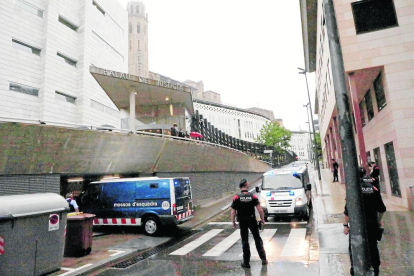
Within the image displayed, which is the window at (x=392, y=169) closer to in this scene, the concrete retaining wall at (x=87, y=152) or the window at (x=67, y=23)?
the concrete retaining wall at (x=87, y=152)

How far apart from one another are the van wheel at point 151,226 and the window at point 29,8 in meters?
28.3

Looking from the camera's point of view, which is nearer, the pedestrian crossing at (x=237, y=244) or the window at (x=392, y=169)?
the pedestrian crossing at (x=237, y=244)

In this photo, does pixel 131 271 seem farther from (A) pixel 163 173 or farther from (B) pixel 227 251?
(A) pixel 163 173

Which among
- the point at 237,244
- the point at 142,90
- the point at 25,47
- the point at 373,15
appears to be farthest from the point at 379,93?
the point at 25,47

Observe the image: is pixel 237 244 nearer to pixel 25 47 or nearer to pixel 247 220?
pixel 247 220

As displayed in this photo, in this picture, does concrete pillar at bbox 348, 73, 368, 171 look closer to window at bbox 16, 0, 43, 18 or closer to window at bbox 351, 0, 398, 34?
window at bbox 351, 0, 398, 34

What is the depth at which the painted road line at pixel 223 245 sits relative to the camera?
25.2ft

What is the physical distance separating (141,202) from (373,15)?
47.4 feet

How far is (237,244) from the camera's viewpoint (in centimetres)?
858

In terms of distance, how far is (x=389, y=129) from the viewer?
42.9 ft

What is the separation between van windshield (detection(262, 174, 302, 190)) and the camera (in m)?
11.8

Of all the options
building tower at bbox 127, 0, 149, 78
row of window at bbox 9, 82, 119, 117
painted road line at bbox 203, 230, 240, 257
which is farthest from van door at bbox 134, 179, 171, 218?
building tower at bbox 127, 0, 149, 78

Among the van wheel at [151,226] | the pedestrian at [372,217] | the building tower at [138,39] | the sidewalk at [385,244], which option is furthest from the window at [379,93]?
the building tower at [138,39]

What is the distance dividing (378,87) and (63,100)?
30.6 m
